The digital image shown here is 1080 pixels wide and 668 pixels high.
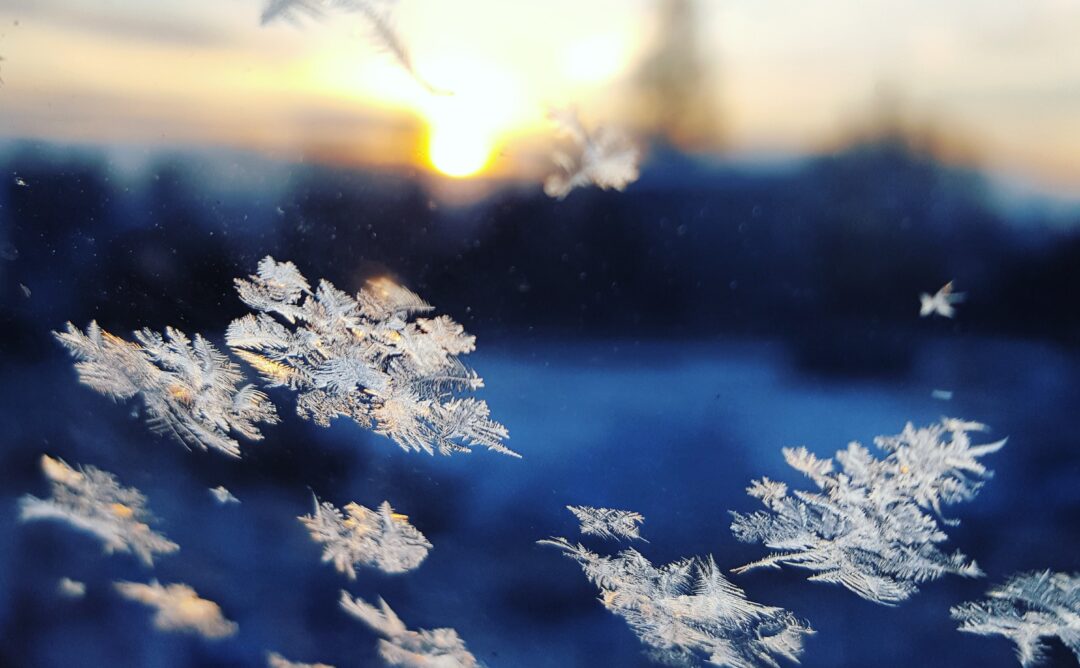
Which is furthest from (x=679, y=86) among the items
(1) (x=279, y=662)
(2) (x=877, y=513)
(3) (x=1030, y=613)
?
(1) (x=279, y=662)

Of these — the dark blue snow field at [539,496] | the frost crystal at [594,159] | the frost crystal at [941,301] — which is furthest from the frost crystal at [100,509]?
the frost crystal at [941,301]

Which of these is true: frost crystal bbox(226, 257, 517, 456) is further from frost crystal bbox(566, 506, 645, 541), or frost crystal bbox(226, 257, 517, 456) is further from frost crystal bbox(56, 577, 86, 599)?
frost crystal bbox(56, 577, 86, 599)

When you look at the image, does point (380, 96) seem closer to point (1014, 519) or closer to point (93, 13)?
point (93, 13)

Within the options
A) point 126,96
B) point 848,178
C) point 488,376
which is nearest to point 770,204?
point 848,178

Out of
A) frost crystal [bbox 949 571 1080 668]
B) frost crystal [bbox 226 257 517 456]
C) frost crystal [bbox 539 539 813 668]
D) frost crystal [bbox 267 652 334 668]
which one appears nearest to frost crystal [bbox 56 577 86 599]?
frost crystal [bbox 267 652 334 668]

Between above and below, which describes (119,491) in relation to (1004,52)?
below

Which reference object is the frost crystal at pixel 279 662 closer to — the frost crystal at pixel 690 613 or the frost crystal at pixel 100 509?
the frost crystal at pixel 100 509
